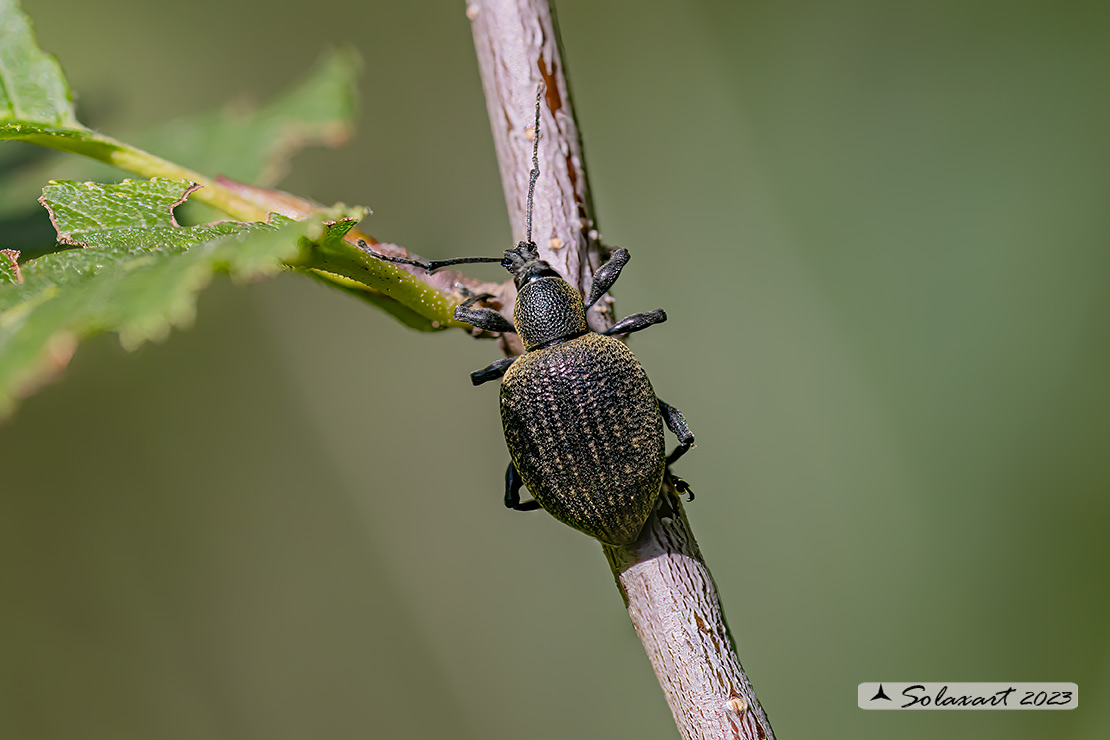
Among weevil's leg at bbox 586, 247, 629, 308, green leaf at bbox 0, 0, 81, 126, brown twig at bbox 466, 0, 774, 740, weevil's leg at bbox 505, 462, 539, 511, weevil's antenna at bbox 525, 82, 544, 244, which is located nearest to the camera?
brown twig at bbox 466, 0, 774, 740

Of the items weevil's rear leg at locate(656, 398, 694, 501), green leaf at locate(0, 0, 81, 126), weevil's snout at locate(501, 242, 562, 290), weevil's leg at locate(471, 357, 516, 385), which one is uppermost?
green leaf at locate(0, 0, 81, 126)

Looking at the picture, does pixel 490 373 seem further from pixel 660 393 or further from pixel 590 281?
pixel 660 393

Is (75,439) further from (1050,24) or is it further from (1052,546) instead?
(1050,24)

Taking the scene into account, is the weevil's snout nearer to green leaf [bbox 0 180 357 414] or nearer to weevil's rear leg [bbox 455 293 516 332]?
weevil's rear leg [bbox 455 293 516 332]

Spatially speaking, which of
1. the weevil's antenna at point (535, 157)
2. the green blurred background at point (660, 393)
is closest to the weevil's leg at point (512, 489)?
the weevil's antenna at point (535, 157)

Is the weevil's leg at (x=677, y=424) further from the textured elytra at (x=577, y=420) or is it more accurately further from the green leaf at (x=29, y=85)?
the green leaf at (x=29, y=85)

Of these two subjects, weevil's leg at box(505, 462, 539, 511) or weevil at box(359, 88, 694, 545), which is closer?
weevil at box(359, 88, 694, 545)

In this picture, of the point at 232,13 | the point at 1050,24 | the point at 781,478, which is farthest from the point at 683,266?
the point at 232,13

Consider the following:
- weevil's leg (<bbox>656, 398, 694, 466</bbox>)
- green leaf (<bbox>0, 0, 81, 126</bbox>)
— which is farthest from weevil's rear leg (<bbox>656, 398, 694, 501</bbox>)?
green leaf (<bbox>0, 0, 81, 126</bbox>)
